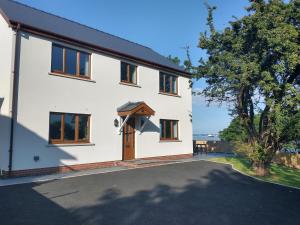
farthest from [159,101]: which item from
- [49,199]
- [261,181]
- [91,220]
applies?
[91,220]

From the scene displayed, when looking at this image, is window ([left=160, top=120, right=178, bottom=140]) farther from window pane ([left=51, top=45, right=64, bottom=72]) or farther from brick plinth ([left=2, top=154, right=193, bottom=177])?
window pane ([left=51, top=45, right=64, bottom=72])

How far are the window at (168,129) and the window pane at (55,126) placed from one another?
8.07 meters

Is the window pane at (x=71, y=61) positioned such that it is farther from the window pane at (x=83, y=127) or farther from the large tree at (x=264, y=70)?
the large tree at (x=264, y=70)

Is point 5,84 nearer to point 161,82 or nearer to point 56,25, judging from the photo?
point 56,25

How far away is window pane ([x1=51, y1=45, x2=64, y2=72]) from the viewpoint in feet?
43.6

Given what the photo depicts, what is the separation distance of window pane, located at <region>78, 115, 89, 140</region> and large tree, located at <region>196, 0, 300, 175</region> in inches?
320

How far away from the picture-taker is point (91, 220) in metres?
6.28

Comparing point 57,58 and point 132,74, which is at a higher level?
point 132,74

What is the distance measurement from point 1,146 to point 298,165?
62.6ft

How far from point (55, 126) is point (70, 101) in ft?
5.03

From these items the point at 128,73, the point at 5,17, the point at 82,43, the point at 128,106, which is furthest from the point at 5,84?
the point at 128,73

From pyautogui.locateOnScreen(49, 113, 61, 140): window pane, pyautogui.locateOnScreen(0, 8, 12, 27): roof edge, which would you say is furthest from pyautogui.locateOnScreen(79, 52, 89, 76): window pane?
pyautogui.locateOnScreen(0, 8, 12, 27): roof edge

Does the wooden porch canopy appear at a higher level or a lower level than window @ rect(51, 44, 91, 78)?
lower

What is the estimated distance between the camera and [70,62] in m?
14.0
